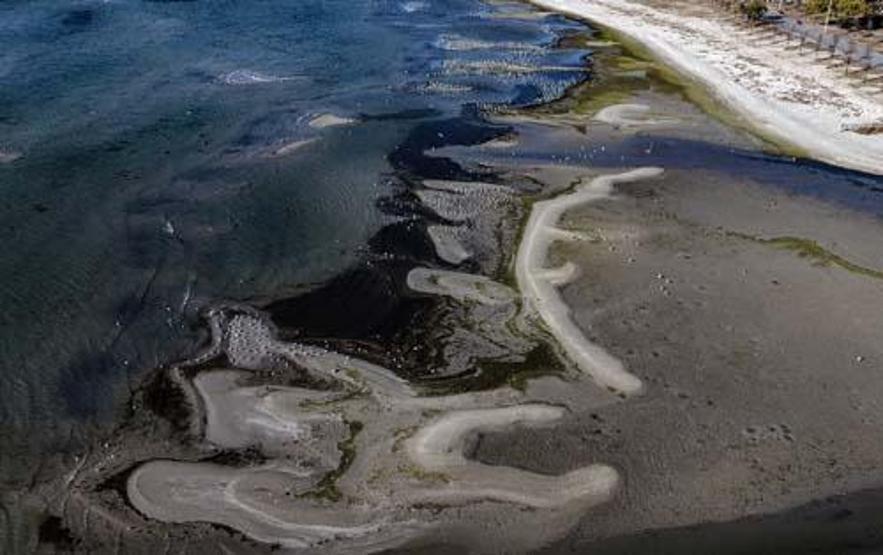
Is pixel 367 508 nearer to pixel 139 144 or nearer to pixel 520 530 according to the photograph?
pixel 520 530

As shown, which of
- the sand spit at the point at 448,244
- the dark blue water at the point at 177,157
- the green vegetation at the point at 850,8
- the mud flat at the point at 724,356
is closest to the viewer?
the mud flat at the point at 724,356

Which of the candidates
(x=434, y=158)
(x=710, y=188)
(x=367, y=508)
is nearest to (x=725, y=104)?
(x=710, y=188)

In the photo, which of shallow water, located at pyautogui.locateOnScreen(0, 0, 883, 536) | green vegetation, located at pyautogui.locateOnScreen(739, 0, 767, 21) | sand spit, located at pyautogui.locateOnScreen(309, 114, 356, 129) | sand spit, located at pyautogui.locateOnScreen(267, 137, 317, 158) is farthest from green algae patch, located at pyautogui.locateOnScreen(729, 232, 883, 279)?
green vegetation, located at pyautogui.locateOnScreen(739, 0, 767, 21)

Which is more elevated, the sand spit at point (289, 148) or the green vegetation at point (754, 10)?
the green vegetation at point (754, 10)

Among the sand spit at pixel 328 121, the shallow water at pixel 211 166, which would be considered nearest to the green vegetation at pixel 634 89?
the shallow water at pixel 211 166

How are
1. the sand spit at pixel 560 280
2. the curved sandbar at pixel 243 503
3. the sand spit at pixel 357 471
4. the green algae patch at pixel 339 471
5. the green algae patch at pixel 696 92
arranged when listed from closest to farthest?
the curved sandbar at pixel 243 503, the sand spit at pixel 357 471, the green algae patch at pixel 339 471, the sand spit at pixel 560 280, the green algae patch at pixel 696 92

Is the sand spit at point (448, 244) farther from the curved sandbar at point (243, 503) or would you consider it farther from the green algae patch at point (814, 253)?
the curved sandbar at point (243, 503)

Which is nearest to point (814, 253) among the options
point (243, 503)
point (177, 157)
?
point (243, 503)
